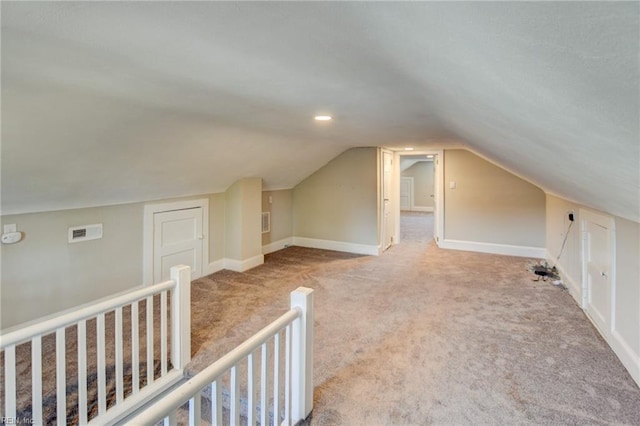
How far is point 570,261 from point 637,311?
1832 millimetres

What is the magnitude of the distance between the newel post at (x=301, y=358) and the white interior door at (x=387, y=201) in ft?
12.9

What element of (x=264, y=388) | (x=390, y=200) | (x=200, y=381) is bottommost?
(x=264, y=388)

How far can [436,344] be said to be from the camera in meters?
2.58

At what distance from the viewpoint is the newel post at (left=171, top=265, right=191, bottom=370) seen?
2.24 meters

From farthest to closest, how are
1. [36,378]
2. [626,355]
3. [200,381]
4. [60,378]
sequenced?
[626,355], [60,378], [36,378], [200,381]

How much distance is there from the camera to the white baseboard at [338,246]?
5437 millimetres

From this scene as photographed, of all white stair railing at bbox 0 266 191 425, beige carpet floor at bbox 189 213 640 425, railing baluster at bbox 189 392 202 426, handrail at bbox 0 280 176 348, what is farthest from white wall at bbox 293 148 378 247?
railing baluster at bbox 189 392 202 426

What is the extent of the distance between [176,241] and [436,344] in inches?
118

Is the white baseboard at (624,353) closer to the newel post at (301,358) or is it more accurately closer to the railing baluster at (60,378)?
the newel post at (301,358)

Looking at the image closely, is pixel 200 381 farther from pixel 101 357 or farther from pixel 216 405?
pixel 101 357

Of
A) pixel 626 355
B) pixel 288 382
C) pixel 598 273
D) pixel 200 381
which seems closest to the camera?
pixel 200 381

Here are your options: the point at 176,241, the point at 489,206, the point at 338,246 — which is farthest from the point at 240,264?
the point at 489,206

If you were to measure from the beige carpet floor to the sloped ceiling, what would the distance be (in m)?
1.15

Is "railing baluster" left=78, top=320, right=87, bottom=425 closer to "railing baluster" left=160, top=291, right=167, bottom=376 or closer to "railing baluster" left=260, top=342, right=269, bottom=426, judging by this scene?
"railing baluster" left=160, top=291, right=167, bottom=376
